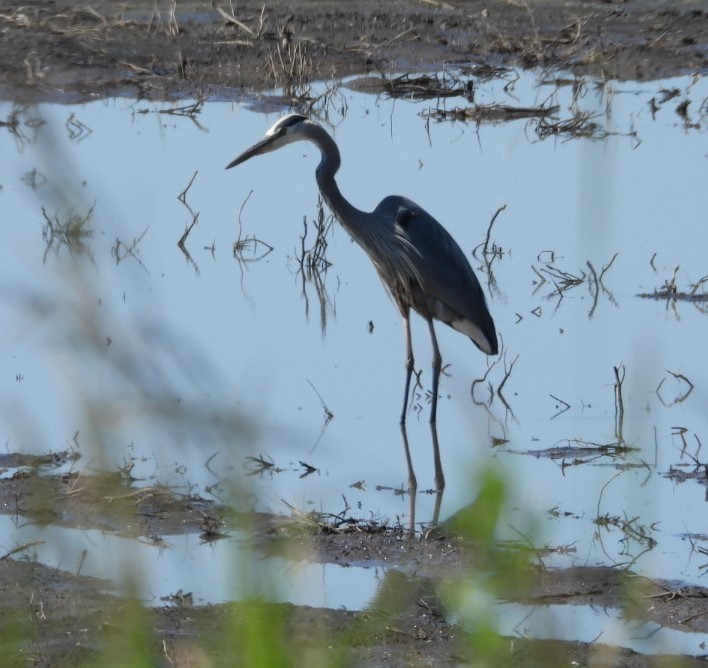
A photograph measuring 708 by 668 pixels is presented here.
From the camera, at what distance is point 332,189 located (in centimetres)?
733

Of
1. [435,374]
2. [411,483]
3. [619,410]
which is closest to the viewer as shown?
[411,483]

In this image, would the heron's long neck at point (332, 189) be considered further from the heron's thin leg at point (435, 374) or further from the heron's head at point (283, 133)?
the heron's thin leg at point (435, 374)

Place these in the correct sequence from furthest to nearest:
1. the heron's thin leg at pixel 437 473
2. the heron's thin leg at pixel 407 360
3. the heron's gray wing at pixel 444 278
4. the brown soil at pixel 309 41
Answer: the brown soil at pixel 309 41 → the heron's gray wing at pixel 444 278 → the heron's thin leg at pixel 407 360 → the heron's thin leg at pixel 437 473

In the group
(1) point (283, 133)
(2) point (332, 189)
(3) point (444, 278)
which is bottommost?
(3) point (444, 278)

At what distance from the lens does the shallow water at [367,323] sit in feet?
6.31

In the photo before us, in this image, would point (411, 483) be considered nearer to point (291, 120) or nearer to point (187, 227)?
point (291, 120)

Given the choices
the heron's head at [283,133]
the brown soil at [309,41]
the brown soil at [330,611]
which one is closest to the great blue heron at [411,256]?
the heron's head at [283,133]

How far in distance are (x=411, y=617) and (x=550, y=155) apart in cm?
690

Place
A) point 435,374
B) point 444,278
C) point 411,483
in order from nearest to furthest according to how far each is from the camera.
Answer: point 411,483 < point 435,374 < point 444,278

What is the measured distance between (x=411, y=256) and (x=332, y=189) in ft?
1.65

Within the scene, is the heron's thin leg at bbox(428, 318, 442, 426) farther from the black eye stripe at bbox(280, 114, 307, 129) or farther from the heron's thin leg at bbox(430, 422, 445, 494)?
the black eye stripe at bbox(280, 114, 307, 129)

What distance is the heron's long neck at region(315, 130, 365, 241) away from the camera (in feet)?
23.9

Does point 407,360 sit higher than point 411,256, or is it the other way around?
point 411,256

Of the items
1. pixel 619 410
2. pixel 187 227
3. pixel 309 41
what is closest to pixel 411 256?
pixel 619 410
